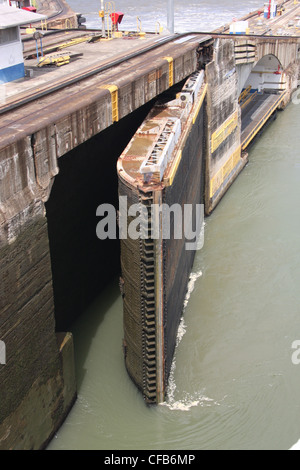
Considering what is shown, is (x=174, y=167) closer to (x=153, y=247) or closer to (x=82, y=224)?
(x=153, y=247)

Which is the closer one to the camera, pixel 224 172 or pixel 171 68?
pixel 171 68

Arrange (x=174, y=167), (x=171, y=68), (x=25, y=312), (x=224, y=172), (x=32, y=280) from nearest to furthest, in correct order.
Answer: (x=25, y=312)
(x=32, y=280)
(x=174, y=167)
(x=171, y=68)
(x=224, y=172)

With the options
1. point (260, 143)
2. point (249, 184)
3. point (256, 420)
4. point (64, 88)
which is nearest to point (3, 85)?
point (64, 88)

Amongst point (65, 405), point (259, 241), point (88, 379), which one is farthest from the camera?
point (259, 241)

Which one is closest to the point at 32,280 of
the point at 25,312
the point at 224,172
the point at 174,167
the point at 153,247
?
the point at 25,312

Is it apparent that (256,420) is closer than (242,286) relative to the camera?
Yes

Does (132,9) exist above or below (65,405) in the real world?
above

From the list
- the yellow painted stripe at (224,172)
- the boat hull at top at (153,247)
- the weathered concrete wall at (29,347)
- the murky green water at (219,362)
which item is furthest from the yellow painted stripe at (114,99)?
the yellow painted stripe at (224,172)

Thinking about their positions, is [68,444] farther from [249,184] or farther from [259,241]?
[249,184]
